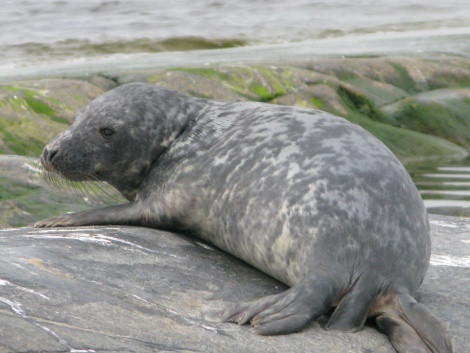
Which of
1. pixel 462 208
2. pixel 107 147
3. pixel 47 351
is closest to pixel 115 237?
pixel 107 147

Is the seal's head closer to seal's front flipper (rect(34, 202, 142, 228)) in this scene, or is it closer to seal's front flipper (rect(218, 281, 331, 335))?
seal's front flipper (rect(34, 202, 142, 228))

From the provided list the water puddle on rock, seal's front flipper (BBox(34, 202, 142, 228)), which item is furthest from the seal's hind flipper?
the water puddle on rock

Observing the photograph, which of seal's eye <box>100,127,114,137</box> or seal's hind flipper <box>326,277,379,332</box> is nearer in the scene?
seal's hind flipper <box>326,277,379,332</box>

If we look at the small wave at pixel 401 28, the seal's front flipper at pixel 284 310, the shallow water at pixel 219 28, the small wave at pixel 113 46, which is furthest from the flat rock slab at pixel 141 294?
the small wave at pixel 401 28

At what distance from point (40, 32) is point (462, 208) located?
11918 mm

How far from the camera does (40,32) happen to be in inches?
727

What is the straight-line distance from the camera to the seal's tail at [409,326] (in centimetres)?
366

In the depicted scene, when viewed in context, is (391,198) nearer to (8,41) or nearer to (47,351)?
(47,351)

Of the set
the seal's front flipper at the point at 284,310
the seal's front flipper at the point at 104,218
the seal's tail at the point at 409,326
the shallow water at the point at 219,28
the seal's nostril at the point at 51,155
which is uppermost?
the seal's nostril at the point at 51,155

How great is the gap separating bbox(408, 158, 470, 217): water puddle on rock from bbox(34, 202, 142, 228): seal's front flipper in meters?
3.82

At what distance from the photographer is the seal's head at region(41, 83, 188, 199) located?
5090 mm

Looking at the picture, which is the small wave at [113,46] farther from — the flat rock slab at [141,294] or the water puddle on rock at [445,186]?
the flat rock slab at [141,294]

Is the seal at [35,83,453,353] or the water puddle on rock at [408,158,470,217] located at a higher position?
the seal at [35,83,453,353]

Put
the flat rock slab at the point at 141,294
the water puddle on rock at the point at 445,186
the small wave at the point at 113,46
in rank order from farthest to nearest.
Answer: the small wave at the point at 113,46, the water puddle on rock at the point at 445,186, the flat rock slab at the point at 141,294
